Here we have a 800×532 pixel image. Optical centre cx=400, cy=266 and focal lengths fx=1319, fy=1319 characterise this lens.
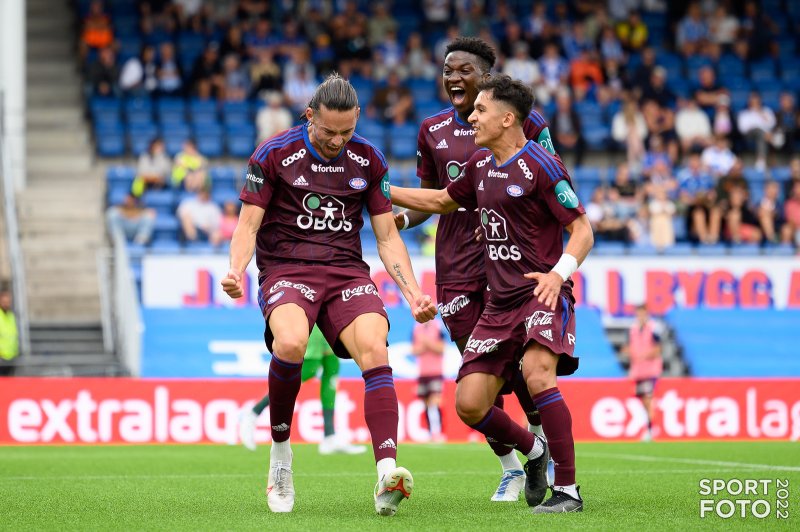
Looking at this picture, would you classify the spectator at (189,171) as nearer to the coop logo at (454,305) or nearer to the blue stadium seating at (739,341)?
the blue stadium seating at (739,341)

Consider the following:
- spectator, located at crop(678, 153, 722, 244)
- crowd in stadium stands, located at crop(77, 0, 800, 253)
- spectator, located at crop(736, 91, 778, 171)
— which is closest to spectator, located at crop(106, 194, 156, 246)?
crowd in stadium stands, located at crop(77, 0, 800, 253)

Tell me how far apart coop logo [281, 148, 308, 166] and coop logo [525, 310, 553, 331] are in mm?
1563

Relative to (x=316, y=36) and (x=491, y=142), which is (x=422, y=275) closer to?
(x=316, y=36)

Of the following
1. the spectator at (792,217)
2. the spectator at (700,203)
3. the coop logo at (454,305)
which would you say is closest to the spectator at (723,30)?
the spectator at (700,203)

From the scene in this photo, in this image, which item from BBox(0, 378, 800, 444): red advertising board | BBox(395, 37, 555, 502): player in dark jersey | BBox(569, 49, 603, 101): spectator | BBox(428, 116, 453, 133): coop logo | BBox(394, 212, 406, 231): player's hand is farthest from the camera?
BBox(569, 49, 603, 101): spectator

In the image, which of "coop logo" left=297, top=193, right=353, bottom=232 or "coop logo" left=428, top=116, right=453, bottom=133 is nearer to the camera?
"coop logo" left=297, top=193, right=353, bottom=232

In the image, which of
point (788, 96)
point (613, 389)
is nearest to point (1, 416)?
point (613, 389)

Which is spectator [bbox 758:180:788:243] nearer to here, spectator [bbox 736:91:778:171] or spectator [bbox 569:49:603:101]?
→ spectator [bbox 736:91:778:171]

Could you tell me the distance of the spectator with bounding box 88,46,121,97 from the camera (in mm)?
22562

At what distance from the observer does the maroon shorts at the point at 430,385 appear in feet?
53.7

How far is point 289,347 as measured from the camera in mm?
6953

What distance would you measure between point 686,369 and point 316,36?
951 centimetres

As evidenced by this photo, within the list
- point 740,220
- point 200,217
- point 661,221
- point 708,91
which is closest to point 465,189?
point 200,217

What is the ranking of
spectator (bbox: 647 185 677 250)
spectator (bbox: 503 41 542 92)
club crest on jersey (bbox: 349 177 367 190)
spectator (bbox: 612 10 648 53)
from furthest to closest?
spectator (bbox: 612 10 648 53)
spectator (bbox: 503 41 542 92)
spectator (bbox: 647 185 677 250)
club crest on jersey (bbox: 349 177 367 190)
